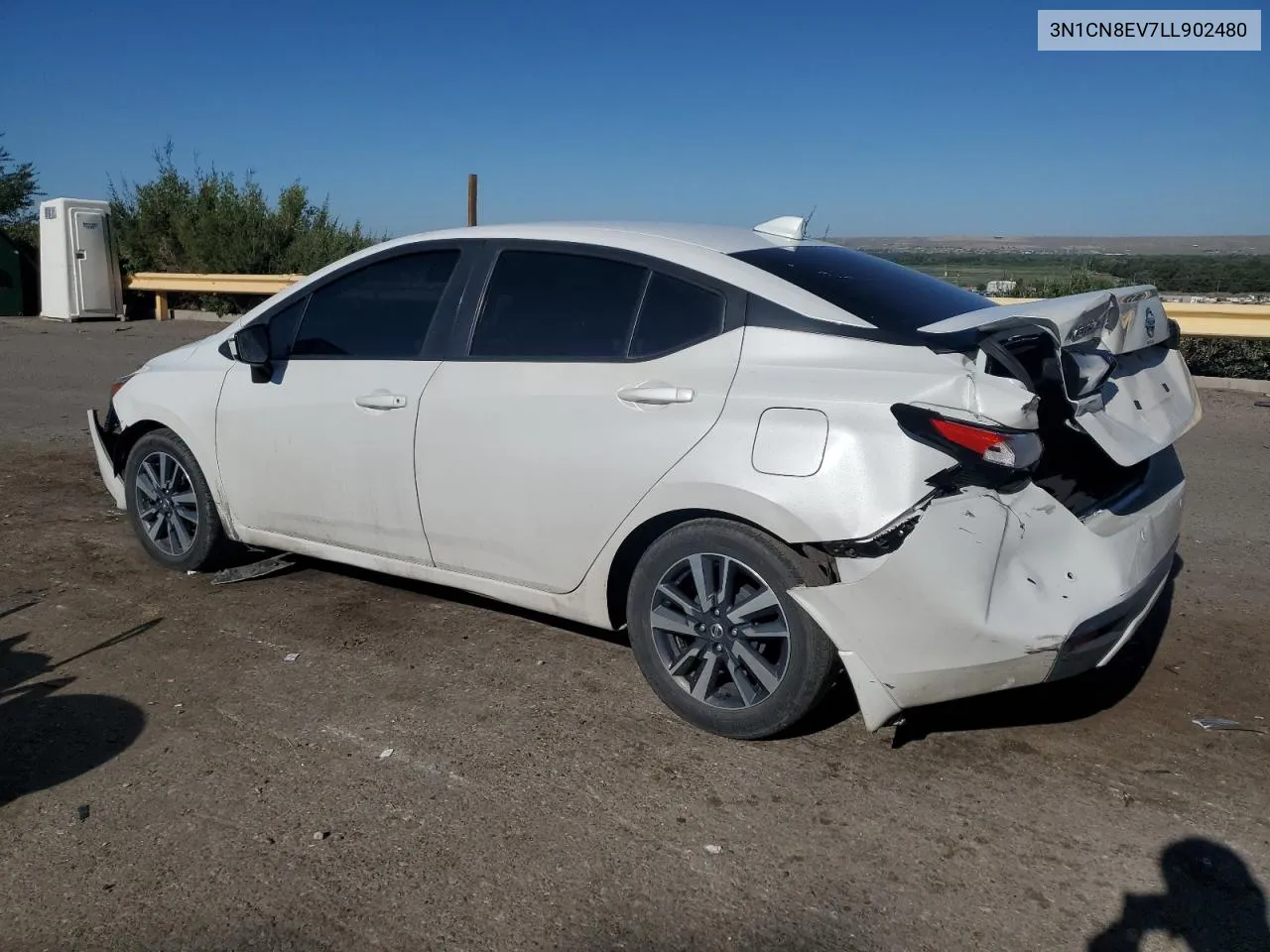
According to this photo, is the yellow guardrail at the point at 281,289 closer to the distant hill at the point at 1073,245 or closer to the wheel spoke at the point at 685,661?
the distant hill at the point at 1073,245

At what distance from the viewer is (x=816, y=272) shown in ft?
13.6

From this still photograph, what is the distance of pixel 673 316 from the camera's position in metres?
4.06

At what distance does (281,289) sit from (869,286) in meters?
13.5

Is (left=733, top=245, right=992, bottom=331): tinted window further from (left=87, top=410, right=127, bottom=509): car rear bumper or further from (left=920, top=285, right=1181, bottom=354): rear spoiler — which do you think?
(left=87, top=410, right=127, bottom=509): car rear bumper

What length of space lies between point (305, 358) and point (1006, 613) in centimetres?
315

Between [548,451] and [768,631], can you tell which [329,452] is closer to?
[548,451]

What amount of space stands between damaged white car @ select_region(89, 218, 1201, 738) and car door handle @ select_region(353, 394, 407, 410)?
0.06 feet

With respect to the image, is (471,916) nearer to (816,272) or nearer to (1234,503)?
(816,272)

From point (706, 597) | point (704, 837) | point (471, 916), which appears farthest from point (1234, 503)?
point (471, 916)

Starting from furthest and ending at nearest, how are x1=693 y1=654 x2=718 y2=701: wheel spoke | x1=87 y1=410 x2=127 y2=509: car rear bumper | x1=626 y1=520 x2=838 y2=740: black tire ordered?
x1=87 y1=410 x2=127 y2=509: car rear bumper → x1=693 y1=654 x2=718 y2=701: wheel spoke → x1=626 y1=520 x2=838 y2=740: black tire

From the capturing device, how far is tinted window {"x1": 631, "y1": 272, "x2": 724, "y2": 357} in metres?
3.98

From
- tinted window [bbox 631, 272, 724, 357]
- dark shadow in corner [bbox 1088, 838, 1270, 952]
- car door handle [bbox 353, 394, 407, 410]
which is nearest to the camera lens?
dark shadow in corner [bbox 1088, 838, 1270, 952]

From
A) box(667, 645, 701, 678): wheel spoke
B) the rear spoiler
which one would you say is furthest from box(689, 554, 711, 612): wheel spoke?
the rear spoiler

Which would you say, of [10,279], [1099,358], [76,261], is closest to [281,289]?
[76,261]
